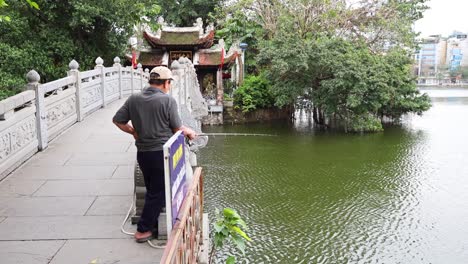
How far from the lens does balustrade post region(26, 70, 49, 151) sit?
6.23 meters

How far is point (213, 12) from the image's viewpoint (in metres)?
25.8

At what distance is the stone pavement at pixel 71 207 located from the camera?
331 centimetres

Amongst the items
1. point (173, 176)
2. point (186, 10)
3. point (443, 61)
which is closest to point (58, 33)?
point (186, 10)

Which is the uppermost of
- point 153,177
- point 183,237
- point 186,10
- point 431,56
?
point 186,10

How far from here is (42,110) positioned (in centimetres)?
635

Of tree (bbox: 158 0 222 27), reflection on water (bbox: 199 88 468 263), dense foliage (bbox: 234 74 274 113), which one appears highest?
tree (bbox: 158 0 222 27)

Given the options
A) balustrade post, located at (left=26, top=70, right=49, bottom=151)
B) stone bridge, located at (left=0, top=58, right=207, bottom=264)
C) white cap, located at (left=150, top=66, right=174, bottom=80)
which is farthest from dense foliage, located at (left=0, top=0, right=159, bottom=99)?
white cap, located at (left=150, top=66, right=174, bottom=80)

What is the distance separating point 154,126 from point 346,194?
27.0ft

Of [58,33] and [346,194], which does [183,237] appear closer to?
[346,194]

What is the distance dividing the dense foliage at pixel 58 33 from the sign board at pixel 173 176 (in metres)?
10.5

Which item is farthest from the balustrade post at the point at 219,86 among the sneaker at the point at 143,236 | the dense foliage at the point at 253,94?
the sneaker at the point at 143,236

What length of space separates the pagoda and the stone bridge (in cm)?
1309

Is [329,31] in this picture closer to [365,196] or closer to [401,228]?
[365,196]

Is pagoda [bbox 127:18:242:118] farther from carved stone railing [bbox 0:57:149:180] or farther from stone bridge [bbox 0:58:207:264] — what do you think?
A: stone bridge [bbox 0:58:207:264]
